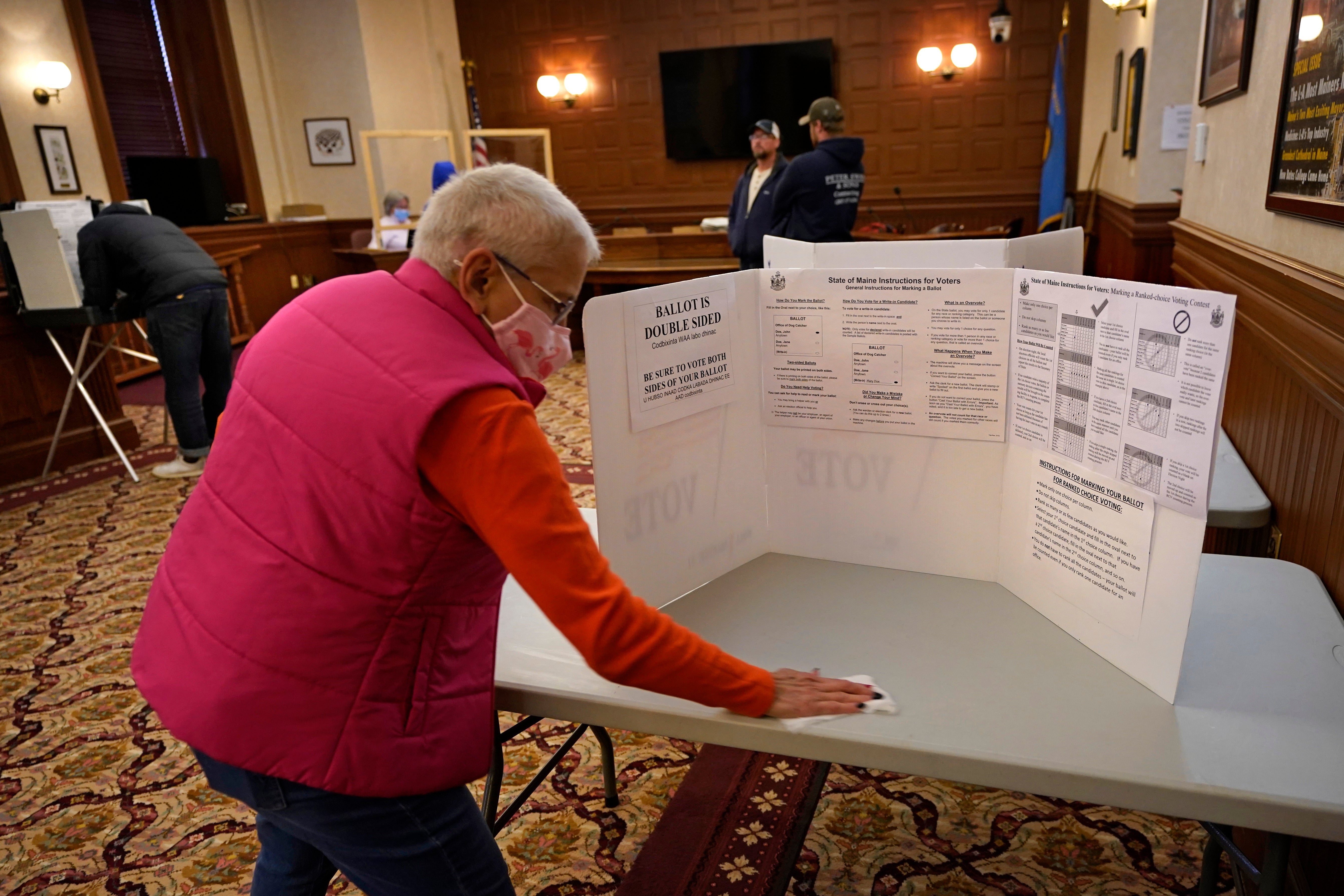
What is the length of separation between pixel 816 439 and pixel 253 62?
9.09 meters

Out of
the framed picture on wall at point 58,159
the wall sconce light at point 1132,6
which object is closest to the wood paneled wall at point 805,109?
the wall sconce light at point 1132,6

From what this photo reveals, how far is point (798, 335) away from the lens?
1.34 meters

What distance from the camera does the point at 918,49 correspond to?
26.3 ft

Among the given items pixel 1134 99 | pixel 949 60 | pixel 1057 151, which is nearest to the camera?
pixel 1134 99

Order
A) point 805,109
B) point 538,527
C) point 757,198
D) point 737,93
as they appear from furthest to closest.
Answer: point 737,93
point 805,109
point 757,198
point 538,527

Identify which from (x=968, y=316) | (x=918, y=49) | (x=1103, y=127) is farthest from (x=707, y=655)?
(x=918, y=49)

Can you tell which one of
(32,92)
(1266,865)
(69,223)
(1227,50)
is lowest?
(1266,865)

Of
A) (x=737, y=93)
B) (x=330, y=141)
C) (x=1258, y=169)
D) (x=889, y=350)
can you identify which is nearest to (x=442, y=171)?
(x=330, y=141)

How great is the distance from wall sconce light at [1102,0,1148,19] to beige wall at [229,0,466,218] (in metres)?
6.19

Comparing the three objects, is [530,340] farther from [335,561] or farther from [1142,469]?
[1142,469]

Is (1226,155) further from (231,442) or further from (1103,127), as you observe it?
(1103,127)

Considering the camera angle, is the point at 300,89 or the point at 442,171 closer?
the point at 442,171

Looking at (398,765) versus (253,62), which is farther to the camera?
(253,62)

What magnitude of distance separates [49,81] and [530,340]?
23.7 ft
